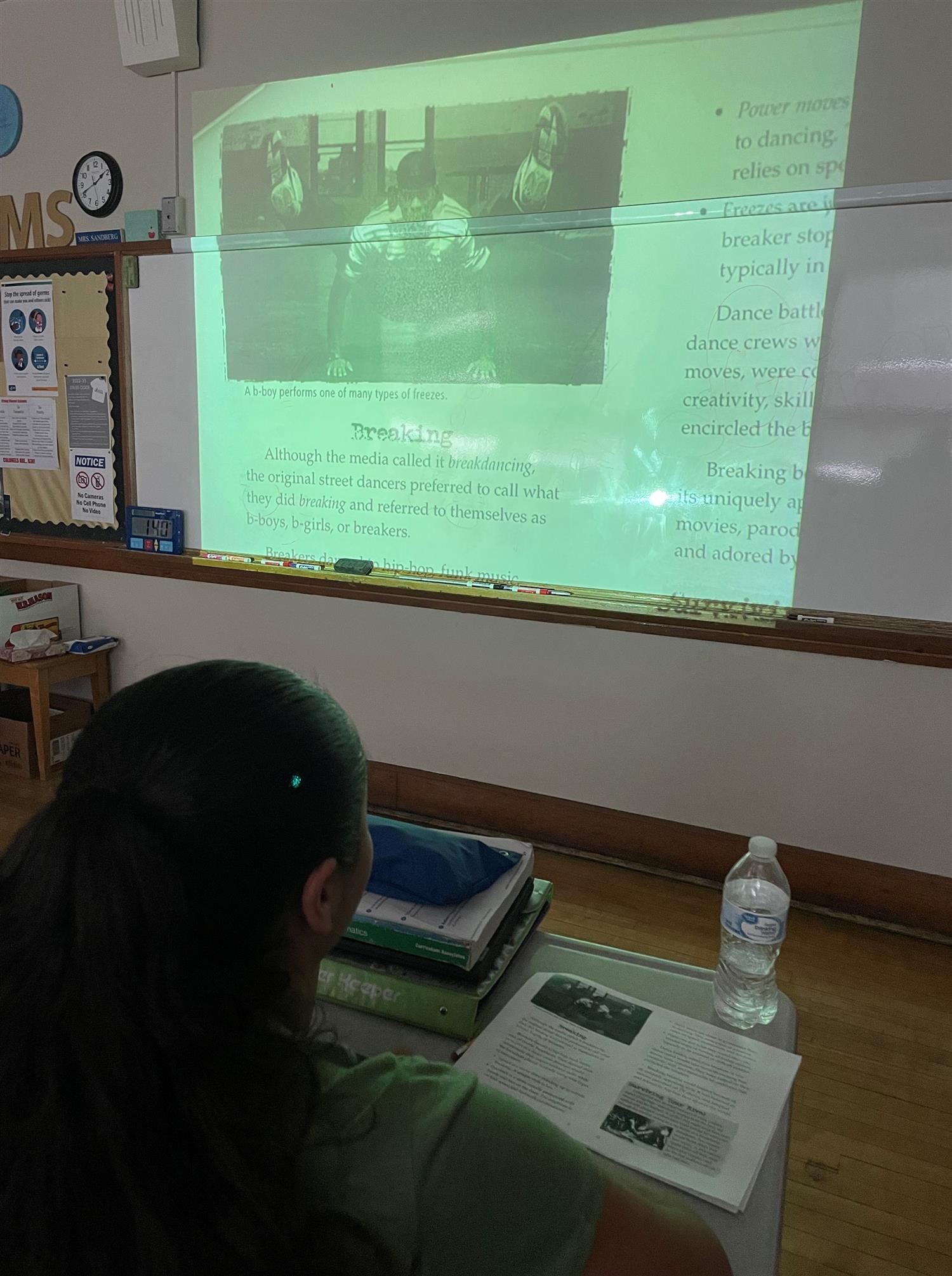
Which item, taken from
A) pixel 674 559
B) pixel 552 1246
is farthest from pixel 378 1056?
pixel 674 559

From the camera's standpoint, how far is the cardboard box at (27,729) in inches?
125

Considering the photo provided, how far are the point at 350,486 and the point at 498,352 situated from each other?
2.13ft

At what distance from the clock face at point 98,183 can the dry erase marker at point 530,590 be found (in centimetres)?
196

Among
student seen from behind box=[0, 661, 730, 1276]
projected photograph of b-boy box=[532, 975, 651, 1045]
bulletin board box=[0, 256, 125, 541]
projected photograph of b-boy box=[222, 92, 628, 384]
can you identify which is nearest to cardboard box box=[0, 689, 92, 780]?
bulletin board box=[0, 256, 125, 541]

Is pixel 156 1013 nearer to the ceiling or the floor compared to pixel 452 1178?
nearer to the ceiling

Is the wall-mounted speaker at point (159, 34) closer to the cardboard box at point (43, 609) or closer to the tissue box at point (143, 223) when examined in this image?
the tissue box at point (143, 223)

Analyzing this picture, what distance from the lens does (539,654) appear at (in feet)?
8.63

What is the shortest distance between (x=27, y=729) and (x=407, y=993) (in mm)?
2708

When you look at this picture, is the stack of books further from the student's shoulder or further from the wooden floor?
the wooden floor

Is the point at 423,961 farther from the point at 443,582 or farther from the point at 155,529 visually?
the point at 155,529

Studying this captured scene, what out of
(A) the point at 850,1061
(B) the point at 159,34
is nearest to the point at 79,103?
(B) the point at 159,34

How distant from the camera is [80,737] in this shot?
1.99 feet

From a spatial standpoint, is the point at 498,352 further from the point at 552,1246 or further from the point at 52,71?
the point at 552,1246

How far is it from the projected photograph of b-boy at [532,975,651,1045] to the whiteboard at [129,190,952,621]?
158 cm
